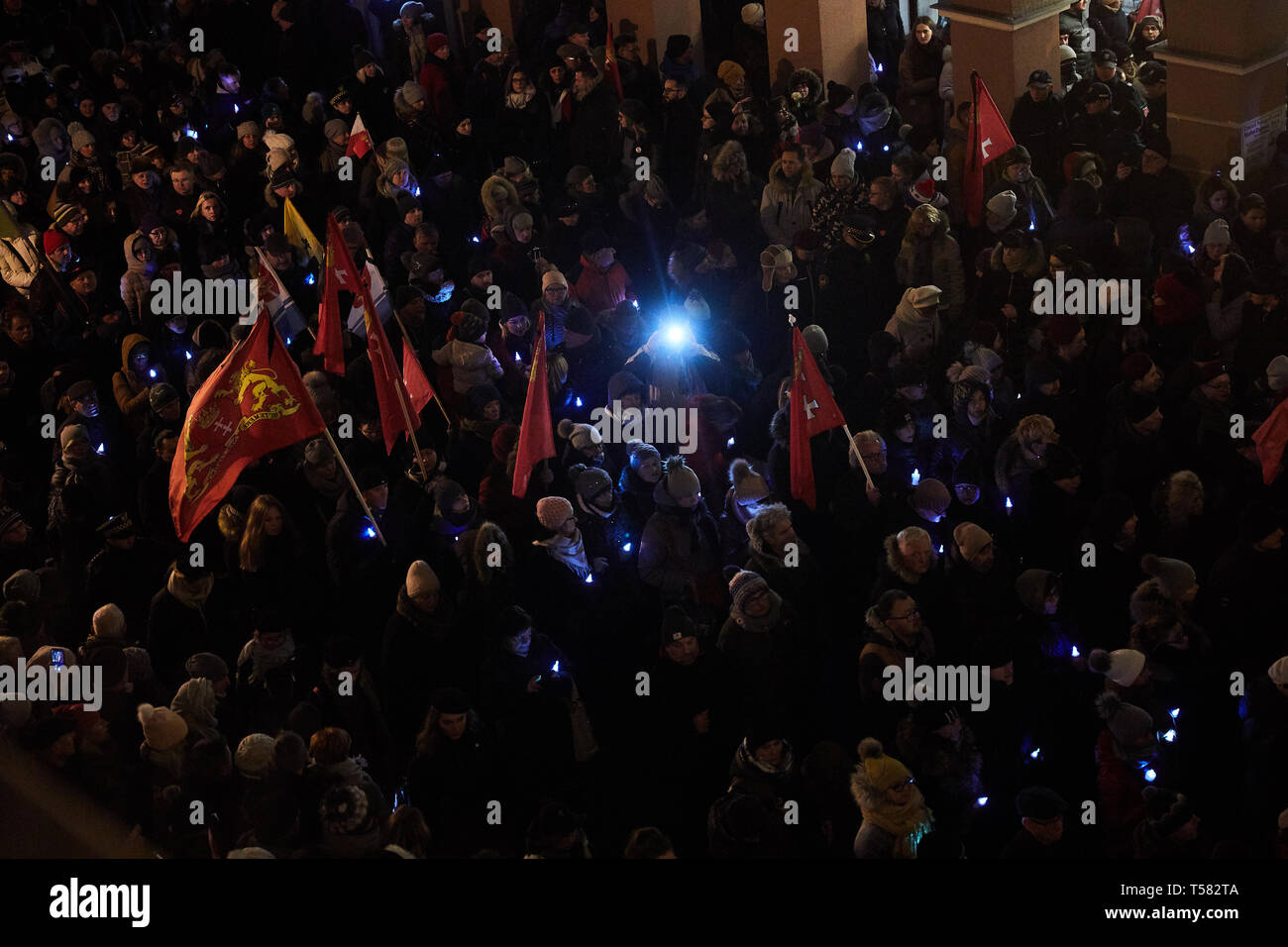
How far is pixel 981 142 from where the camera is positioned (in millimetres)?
11367

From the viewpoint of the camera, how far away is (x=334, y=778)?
22.7 feet

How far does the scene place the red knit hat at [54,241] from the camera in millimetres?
13211

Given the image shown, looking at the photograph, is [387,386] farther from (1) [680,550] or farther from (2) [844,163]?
(2) [844,163]

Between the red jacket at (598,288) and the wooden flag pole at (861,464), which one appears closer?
the wooden flag pole at (861,464)

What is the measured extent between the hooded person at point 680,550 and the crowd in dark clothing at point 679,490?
0.03 meters

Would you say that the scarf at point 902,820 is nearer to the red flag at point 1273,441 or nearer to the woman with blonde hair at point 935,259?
the red flag at point 1273,441

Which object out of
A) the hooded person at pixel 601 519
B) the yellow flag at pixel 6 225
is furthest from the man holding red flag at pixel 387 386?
the yellow flag at pixel 6 225

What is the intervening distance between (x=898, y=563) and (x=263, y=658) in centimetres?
322

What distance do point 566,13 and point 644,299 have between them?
4521 millimetres

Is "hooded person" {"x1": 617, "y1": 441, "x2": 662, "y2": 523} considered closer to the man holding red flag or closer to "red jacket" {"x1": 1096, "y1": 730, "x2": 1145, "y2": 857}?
the man holding red flag

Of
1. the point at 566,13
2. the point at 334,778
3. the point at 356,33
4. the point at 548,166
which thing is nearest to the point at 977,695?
the point at 334,778

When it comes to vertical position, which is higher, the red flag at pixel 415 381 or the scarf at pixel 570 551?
the red flag at pixel 415 381
